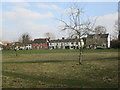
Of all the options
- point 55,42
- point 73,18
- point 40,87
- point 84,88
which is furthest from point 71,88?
point 55,42

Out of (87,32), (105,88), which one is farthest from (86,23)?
(105,88)

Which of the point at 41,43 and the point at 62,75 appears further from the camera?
the point at 41,43

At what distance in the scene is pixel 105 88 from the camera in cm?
768

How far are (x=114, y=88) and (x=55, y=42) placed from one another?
121690 millimetres

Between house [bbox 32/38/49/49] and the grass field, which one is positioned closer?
the grass field

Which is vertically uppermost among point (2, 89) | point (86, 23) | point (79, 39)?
point (86, 23)

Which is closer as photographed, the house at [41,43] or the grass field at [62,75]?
the grass field at [62,75]

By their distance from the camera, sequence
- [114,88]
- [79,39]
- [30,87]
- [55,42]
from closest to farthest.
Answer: [114,88] → [30,87] → [79,39] → [55,42]

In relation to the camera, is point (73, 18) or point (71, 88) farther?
point (73, 18)

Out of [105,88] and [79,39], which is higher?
[79,39]

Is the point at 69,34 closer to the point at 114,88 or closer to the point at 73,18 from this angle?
the point at 73,18

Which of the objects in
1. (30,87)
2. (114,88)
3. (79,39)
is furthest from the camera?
(79,39)

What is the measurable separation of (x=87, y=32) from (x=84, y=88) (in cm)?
1219

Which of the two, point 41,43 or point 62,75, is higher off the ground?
point 41,43
